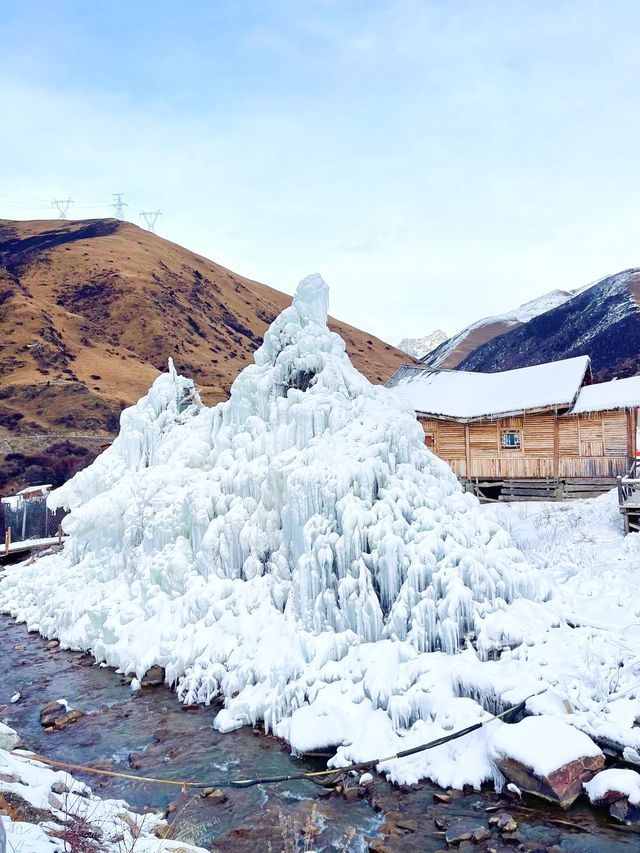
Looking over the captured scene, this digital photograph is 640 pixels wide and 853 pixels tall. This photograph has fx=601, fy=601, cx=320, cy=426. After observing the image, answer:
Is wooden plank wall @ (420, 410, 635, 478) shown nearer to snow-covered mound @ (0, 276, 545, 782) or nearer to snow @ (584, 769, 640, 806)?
snow-covered mound @ (0, 276, 545, 782)

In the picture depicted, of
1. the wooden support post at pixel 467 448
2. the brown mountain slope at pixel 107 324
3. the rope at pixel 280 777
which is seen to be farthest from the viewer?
the brown mountain slope at pixel 107 324

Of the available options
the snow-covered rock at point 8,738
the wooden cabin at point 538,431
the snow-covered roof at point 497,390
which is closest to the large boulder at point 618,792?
the snow-covered rock at point 8,738

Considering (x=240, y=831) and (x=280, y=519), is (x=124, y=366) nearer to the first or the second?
(x=280, y=519)

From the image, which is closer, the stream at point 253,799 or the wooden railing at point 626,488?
the stream at point 253,799

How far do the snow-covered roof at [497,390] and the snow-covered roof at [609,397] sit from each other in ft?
1.63

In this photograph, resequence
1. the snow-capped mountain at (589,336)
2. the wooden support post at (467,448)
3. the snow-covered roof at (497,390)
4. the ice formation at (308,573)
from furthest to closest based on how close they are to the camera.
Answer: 1. the snow-capped mountain at (589,336)
2. the wooden support post at (467,448)
3. the snow-covered roof at (497,390)
4. the ice formation at (308,573)

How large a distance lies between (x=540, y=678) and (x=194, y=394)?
13058mm

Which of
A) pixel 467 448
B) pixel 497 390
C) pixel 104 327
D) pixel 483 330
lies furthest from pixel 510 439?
pixel 483 330

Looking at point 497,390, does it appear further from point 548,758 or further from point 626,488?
point 548,758

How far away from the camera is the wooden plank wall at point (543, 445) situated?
24219 millimetres

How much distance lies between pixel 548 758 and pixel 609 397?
19.7 metres

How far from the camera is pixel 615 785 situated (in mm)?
7531

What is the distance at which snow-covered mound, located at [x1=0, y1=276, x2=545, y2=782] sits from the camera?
392 inches

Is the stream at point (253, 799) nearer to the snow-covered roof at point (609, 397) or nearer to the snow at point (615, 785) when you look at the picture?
the snow at point (615, 785)
